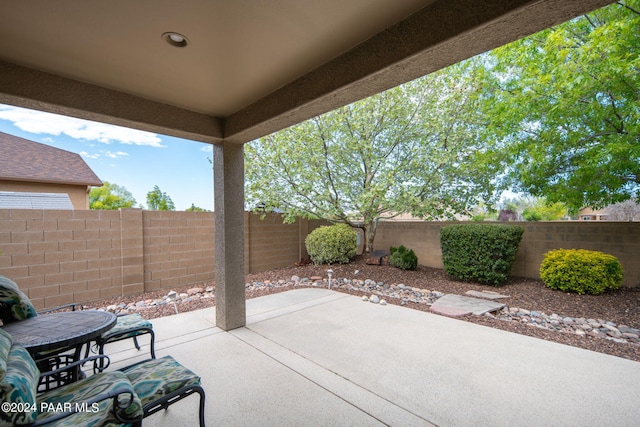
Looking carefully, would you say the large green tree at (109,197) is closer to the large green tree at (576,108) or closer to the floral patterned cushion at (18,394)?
the floral patterned cushion at (18,394)

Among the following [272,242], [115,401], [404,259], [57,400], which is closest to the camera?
[115,401]

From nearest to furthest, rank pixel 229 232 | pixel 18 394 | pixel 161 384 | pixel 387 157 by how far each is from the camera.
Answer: pixel 18 394 < pixel 161 384 < pixel 229 232 < pixel 387 157

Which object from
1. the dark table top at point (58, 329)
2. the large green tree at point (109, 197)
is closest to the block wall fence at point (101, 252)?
the dark table top at point (58, 329)

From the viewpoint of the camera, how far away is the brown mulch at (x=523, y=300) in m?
3.69

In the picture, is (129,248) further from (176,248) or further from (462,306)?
(462,306)

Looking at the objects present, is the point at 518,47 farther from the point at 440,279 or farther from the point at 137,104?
the point at 137,104

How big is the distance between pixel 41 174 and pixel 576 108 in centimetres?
1513

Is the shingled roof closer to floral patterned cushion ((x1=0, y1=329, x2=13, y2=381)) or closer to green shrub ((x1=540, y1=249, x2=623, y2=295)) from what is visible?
floral patterned cushion ((x1=0, y1=329, x2=13, y2=381))

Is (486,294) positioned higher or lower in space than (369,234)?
lower

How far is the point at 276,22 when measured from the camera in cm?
195

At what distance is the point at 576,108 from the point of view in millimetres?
4844

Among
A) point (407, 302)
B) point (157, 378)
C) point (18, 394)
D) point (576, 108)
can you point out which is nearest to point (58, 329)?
point (157, 378)

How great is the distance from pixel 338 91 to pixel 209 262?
17.3ft

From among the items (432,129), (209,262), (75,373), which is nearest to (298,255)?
(209,262)
